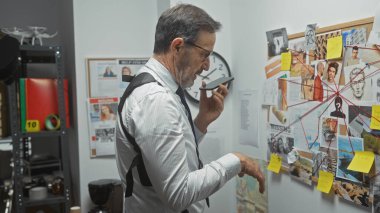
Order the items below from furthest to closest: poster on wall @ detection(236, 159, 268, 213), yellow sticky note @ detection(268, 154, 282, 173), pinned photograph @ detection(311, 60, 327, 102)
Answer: poster on wall @ detection(236, 159, 268, 213) < yellow sticky note @ detection(268, 154, 282, 173) < pinned photograph @ detection(311, 60, 327, 102)

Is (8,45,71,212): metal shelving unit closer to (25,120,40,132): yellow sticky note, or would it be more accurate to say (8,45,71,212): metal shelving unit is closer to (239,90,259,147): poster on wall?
(25,120,40,132): yellow sticky note

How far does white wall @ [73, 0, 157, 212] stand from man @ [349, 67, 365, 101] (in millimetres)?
1467

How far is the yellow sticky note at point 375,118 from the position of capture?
1.18 metres

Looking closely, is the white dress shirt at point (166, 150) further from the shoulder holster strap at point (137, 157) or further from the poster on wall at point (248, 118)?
the poster on wall at point (248, 118)

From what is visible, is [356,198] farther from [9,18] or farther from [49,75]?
[9,18]

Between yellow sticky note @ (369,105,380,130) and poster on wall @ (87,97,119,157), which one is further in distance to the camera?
poster on wall @ (87,97,119,157)

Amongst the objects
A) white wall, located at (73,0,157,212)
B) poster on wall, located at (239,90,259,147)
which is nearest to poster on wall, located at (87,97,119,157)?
white wall, located at (73,0,157,212)

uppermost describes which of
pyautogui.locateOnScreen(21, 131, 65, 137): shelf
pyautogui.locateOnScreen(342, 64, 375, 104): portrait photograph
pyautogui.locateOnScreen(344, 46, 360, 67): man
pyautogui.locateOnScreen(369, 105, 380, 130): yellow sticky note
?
pyautogui.locateOnScreen(344, 46, 360, 67): man

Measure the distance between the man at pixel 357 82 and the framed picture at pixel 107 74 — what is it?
1415 millimetres

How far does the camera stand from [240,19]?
6.90ft

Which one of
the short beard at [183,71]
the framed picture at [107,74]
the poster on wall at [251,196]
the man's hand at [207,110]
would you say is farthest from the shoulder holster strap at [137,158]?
the framed picture at [107,74]

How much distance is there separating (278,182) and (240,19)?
1.00 meters

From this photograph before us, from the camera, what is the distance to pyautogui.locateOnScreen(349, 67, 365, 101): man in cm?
125

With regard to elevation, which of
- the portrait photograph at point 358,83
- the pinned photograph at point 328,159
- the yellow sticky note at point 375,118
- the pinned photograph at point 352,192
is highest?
the portrait photograph at point 358,83
